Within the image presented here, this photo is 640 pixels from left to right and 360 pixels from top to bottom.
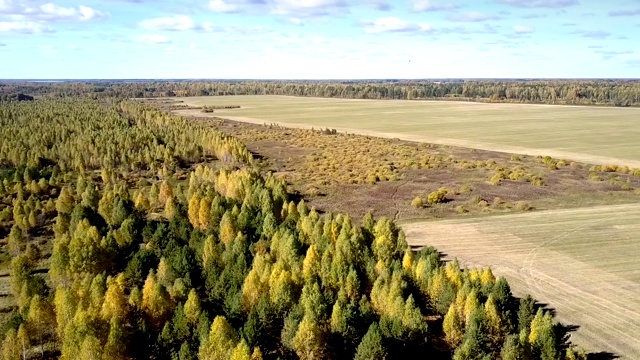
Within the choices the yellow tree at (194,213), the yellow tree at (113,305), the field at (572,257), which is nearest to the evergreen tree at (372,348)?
the field at (572,257)

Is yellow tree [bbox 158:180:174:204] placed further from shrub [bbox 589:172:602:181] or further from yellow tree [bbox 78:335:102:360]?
shrub [bbox 589:172:602:181]

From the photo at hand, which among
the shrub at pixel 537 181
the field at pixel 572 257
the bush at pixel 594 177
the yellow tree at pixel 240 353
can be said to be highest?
the bush at pixel 594 177

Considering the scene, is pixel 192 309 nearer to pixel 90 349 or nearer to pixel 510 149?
pixel 90 349

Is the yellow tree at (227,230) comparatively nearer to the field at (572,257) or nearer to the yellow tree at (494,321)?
the field at (572,257)

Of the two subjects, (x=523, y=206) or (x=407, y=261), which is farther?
(x=523, y=206)

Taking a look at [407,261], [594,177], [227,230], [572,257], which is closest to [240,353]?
[407,261]

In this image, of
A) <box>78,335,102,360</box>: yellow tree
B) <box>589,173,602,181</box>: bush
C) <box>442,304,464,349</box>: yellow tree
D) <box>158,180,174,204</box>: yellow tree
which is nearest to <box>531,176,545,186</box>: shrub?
<box>589,173,602,181</box>: bush

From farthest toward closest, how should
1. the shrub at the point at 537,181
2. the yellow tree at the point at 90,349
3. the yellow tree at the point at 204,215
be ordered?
the shrub at the point at 537,181 < the yellow tree at the point at 204,215 < the yellow tree at the point at 90,349

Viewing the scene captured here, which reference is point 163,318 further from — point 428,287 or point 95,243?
point 428,287
